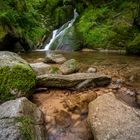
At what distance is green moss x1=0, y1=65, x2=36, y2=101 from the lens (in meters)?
4.66

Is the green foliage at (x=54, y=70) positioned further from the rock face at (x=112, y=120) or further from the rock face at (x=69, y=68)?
the rock face at (x=112, y=120)

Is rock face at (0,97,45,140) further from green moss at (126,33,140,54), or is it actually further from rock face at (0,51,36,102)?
green moss at (126,33,140,54)

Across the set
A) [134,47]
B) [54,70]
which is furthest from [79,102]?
[134,47]

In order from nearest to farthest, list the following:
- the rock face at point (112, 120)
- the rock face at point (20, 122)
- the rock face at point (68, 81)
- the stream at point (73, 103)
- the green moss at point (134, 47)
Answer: the rock face at point (20, 122), the rock face at point (112, 120), the stream at point (73, 103), the rock face at point (68, 81), the green moss at point (134, 47)

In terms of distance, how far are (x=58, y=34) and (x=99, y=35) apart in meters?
2.81

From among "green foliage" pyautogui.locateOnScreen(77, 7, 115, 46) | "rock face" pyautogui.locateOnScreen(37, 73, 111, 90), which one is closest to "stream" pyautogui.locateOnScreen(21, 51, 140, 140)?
"rock face" pyautogui.locateOnScreen(37, 73, 111, 90)

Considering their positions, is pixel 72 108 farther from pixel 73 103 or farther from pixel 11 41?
pixel 11 41

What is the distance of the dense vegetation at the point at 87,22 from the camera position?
12312 mm

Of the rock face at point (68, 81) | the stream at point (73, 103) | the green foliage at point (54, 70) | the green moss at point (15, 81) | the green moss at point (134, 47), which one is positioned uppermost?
the green moss at point (15, 81)

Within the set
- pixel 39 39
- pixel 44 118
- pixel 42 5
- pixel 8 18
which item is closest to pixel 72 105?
pixel 44 118

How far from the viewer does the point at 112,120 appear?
3.78 meters

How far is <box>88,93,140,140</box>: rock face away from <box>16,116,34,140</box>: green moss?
85cm

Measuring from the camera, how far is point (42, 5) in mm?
19656

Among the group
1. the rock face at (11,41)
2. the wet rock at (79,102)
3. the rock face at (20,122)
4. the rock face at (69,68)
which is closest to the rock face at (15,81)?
the rock face at (20,122)
